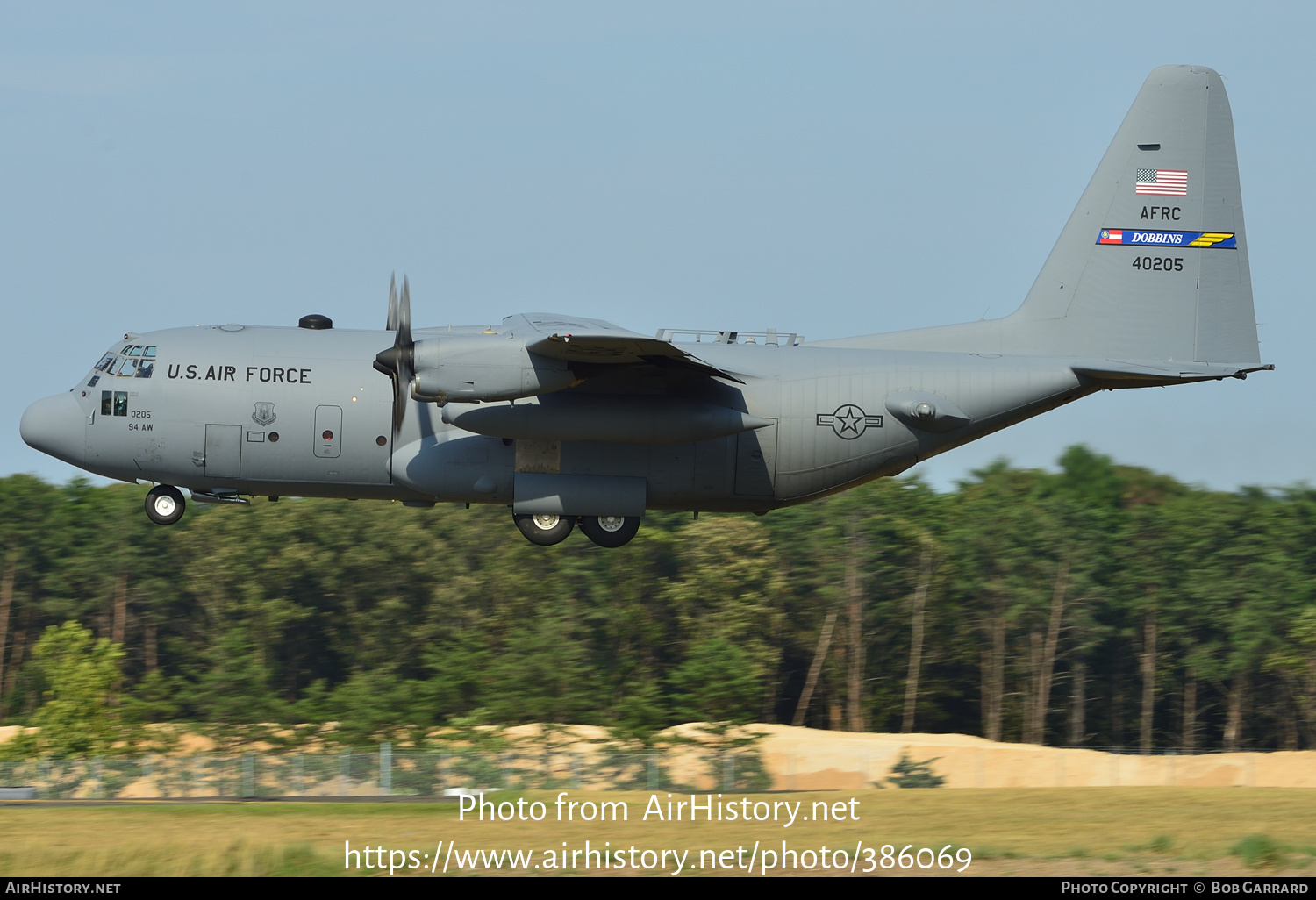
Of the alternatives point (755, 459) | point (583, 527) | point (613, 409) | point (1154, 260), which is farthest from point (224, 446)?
point (1154, 260)

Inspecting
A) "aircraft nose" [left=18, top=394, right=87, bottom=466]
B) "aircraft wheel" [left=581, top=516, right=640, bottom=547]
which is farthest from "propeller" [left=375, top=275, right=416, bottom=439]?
"aircraft nose" [left=18, top=394, right=87, bottom=466]

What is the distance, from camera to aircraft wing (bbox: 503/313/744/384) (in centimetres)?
1978

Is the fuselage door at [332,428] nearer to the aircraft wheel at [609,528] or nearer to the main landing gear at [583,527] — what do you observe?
the main landing gear at [583,527]

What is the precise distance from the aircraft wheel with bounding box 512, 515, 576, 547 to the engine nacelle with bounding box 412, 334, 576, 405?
3.04 meters

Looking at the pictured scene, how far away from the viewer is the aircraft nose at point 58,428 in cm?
2277

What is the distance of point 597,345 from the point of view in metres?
20.0

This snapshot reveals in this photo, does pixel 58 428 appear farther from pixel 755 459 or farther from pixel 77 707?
pixel 77 707

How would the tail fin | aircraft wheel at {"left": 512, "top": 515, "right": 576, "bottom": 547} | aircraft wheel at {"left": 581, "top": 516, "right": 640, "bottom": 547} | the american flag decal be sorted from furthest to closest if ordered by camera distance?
the american flag decal → the tail fin → aircraft wheel at {"left": 581, "top": 516, "right": 640, "bottom": 547} → aircraft wheel at {"left": 512, "top": 515, "right": 576, "bottom": 547}

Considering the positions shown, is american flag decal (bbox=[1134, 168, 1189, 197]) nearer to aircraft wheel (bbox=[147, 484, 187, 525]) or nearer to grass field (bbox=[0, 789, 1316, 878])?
grass field (bbox=[0, 789, 1316, 878])

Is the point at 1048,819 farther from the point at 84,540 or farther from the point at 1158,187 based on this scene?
the point at 84,540

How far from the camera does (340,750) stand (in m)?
52.4

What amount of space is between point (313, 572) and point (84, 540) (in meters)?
13.7

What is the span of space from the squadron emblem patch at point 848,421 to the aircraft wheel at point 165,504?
34.5ft

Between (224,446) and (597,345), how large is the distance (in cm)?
656
